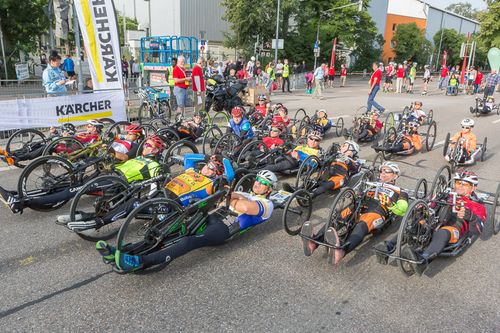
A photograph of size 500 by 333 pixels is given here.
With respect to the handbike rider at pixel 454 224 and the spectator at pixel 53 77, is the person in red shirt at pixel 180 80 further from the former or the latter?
the handbike rider at pixel 454 224

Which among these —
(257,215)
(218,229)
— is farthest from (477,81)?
(218,229)

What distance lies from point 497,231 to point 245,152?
13.6 feet

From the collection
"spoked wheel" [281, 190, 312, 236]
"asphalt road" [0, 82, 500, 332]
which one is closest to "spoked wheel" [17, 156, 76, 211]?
"asphalt road" [0, 82, 500, 332]

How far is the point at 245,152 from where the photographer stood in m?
7.17

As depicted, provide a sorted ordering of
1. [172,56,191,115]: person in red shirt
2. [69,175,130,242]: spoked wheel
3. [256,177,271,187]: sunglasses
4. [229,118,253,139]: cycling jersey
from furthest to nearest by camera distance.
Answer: [172,56,191,115]: person in red shirt < [229,118,253,139]: cycling jersey < [256,177,271,187]: sunglasses < [69,175,130,242]: spoked wheel

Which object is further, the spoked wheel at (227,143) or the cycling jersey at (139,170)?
the spoked wheel at (227,143)

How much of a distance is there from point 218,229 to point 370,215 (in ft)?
6.03

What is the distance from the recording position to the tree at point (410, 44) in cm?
5541

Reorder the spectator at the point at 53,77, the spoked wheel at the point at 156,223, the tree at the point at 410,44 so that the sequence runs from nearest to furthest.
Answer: the spoked wheel at the point at 156,223
the spectator at the point at 53,77
the tree at the point at 410,44

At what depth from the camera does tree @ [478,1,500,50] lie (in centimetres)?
3497

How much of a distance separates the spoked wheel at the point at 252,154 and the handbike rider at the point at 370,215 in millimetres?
2243

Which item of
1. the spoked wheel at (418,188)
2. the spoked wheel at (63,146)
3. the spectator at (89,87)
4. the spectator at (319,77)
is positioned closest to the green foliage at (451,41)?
the spectator at (319,77)

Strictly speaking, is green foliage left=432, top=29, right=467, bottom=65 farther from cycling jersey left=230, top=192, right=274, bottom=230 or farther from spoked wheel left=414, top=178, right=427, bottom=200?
cycling jersey left=230, top=192, right=274, bottom=230

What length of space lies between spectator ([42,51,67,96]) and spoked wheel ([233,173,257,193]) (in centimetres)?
610
